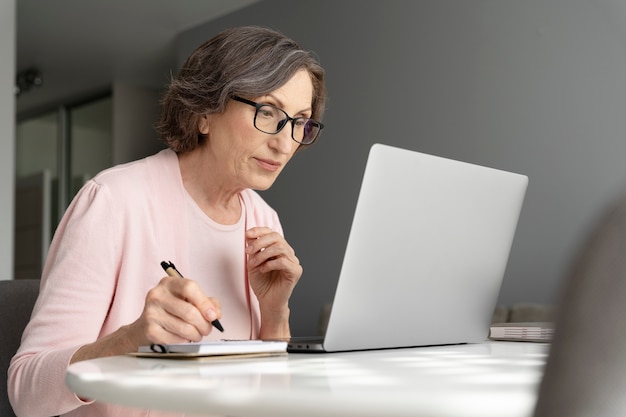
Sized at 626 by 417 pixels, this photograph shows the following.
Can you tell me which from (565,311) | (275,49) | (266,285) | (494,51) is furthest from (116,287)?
(494,51)

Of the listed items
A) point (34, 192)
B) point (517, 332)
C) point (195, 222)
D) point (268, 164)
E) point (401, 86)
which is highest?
point (401, 86)

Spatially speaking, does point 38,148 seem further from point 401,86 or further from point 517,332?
point 517,332

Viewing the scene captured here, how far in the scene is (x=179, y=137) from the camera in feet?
5.62

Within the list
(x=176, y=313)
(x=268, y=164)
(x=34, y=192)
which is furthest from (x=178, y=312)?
(x=34, y=192)

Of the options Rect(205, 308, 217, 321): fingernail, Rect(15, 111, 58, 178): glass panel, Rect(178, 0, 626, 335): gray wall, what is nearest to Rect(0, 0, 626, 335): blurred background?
Rect(178, 0, 626, 335): gray wall

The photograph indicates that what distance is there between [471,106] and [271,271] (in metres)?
3.06

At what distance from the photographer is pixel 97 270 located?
134 centimetres

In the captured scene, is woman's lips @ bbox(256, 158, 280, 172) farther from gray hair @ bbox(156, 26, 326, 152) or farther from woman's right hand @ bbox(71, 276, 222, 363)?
woman's right hand @ bbox(71, 276, 222, 363)

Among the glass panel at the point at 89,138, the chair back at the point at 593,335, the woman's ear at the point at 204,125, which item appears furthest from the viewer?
the glass panel at the point at 89,138

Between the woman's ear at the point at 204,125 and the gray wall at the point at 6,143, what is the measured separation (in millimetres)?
3539

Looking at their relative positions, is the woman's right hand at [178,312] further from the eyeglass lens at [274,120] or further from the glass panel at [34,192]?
the glass panel at [34,192]

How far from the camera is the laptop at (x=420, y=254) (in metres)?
1.10

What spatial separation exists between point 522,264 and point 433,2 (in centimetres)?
168

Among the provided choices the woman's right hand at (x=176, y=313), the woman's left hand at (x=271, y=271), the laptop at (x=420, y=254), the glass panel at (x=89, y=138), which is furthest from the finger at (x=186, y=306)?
the glass panel at (x=89, y=138)
